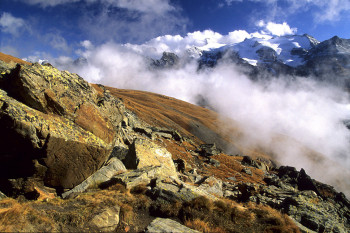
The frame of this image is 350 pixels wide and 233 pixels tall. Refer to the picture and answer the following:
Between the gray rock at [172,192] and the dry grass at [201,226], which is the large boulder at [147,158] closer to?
the gray rock at [172,192]

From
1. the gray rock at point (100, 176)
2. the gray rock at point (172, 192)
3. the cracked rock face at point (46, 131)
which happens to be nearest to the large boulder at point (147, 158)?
the gray rock at point (100, 176)

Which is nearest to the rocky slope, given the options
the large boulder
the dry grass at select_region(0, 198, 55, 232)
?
the dry grass at select_region(0, 198, 55, 232)

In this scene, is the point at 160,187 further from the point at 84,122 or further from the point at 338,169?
the point at 338,169

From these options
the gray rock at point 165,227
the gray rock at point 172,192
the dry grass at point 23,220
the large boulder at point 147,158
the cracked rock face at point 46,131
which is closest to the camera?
the dry grass at point 23,220

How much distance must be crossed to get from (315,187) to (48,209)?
178ft

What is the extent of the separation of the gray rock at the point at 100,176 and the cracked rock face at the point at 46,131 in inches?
16.0

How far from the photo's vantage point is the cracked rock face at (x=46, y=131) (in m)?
7.86

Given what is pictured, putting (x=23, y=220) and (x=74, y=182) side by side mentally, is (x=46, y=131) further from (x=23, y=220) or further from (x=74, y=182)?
(x=23, y=220)

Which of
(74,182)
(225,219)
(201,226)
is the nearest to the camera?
(201,226)

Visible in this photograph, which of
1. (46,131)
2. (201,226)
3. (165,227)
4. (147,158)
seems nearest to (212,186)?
(147,158)

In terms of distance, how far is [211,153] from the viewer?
45875mm

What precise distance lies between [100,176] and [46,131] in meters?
4.25

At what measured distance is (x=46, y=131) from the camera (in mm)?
8320

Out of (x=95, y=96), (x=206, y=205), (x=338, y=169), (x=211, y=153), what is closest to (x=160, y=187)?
(x=206, y=205)
